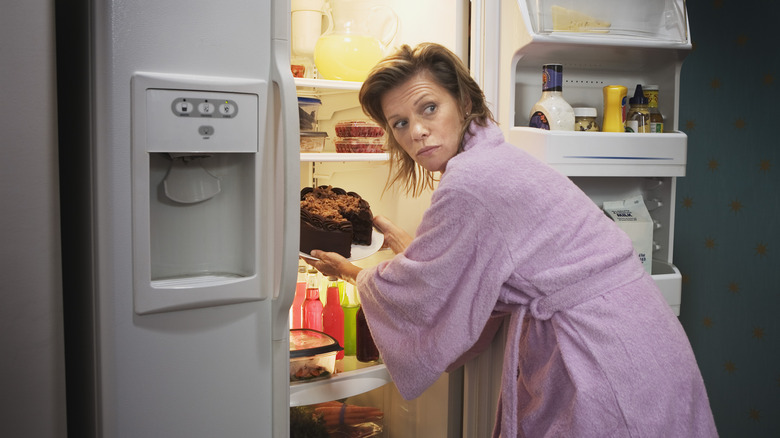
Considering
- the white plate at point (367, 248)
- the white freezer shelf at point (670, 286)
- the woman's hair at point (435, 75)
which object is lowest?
the white freezer shelf at point (670, 286)

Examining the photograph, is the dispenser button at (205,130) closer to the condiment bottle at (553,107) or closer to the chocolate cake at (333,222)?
the chocolate cake at (333,222)

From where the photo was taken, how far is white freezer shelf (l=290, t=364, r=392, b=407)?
181 centimetres

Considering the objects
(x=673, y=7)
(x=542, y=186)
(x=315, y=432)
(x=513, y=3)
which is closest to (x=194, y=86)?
(x=542, y=186)

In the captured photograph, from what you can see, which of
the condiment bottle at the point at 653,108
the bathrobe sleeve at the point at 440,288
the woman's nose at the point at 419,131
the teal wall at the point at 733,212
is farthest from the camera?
the teal wall at the point at 733,212

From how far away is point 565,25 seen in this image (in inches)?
70.2

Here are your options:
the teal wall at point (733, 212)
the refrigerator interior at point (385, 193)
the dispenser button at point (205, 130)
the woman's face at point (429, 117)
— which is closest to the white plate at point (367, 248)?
the refrigerator interior at point (385, 193)

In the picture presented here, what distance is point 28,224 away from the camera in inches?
47.9

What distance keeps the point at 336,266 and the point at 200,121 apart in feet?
2.02

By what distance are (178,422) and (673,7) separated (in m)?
1.73

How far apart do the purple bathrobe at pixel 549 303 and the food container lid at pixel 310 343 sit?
402 millimetres

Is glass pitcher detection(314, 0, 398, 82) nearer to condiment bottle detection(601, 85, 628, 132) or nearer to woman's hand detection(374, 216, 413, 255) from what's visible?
woman's hand detection(374, 216, 413, 255)

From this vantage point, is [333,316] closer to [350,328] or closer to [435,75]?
[350,328]

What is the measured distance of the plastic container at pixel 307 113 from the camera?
182 cm

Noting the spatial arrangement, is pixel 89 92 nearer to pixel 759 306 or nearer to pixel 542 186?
pixel 542 186
